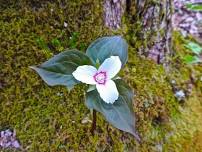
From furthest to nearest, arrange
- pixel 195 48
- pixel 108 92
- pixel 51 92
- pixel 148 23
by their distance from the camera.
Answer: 1. pixel 195 48
2. pixel 148 23
3. pixel 51 92
4. pixel 108 92

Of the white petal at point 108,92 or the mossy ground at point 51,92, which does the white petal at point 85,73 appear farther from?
the mossy ground at point 51,92

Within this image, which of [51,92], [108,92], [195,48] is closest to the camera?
[108,92]

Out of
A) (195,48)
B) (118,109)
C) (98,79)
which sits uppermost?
(98,79)

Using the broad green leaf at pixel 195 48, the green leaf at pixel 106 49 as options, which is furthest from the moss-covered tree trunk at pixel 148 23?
the green leaf at pixel 106 49

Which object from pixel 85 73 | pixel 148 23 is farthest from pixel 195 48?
pixel 85 73

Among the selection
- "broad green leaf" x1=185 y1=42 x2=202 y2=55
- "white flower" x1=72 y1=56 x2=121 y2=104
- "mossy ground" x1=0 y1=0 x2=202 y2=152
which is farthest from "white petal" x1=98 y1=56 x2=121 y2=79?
"broad green leaf" x1=185 y1=42 x2=202 y2=55

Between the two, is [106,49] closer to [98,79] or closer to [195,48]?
[98,79]

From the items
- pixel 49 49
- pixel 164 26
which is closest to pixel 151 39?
pixel 164 26
